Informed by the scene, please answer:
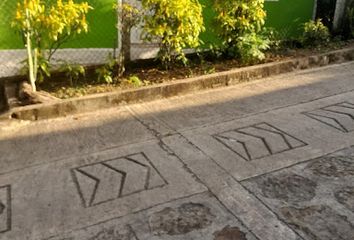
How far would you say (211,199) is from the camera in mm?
3436

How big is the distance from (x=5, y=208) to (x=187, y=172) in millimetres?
1590

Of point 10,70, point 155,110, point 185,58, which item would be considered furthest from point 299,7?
point 10,70

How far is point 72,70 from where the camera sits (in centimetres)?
589

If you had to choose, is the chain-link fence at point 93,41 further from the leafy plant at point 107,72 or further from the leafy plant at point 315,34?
the leafy plant at point 315,34

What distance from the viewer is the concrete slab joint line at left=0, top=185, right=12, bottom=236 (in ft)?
10.3

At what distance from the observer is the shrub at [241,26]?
6359 millimetres

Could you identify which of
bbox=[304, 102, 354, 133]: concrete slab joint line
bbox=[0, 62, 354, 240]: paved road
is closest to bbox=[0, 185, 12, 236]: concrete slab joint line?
bbox=[0, 62, 354, 240]: paved road

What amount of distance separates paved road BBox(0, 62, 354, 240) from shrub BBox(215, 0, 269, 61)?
1195mm

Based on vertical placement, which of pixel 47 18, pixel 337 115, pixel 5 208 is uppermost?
pixel 47 18

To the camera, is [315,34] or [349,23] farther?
[349,23]

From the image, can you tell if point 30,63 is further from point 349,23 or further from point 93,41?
point 349,23

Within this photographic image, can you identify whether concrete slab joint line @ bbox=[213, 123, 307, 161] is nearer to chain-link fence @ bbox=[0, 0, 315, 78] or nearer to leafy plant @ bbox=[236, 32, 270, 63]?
leafy plant @ bbox=[236, 32, 270, 63]

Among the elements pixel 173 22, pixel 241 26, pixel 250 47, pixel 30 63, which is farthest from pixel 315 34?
pixel 30 63

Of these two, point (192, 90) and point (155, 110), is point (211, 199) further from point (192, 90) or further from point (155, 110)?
point (192, 90)
